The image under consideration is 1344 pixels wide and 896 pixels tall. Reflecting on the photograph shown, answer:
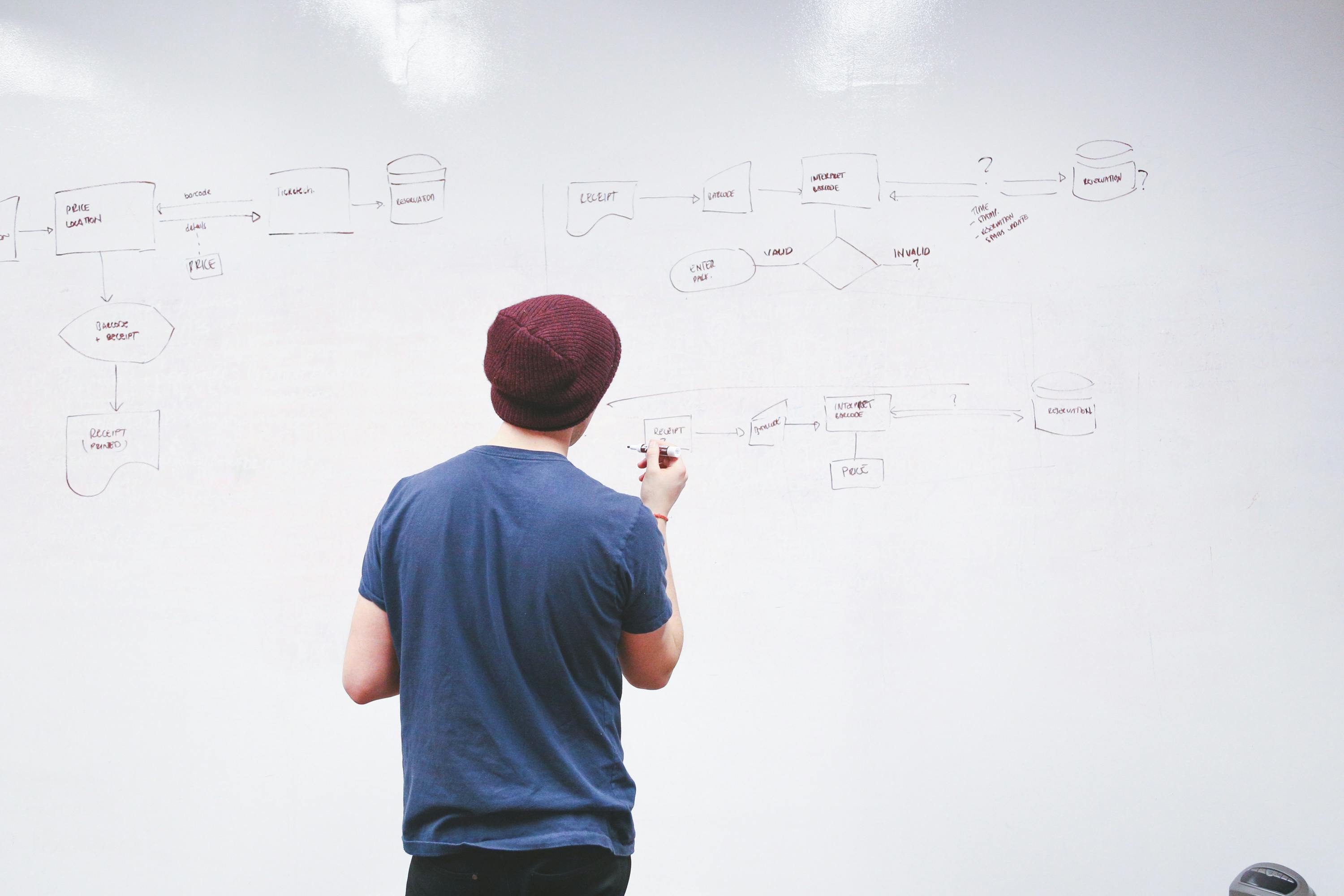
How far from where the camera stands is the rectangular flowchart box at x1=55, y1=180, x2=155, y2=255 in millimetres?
1828

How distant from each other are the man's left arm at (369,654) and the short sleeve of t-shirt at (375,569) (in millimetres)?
11

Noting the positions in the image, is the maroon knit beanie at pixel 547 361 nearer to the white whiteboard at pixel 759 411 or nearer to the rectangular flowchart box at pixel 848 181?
the white whiteboard at pixel 759 411

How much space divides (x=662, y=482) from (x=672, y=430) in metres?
0.68

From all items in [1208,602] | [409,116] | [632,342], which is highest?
[409,116]

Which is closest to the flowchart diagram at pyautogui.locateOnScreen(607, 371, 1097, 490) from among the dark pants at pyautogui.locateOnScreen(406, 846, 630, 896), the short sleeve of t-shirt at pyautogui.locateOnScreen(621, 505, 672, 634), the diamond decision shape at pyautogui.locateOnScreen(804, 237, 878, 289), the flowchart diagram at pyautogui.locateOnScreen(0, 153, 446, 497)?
the diamond decision shape at pyautogui.locateOnScreen(804, 237, 878, 289)

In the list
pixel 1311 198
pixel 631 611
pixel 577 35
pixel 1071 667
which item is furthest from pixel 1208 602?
pixel 577 35

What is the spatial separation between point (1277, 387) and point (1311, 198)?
14.8 inches

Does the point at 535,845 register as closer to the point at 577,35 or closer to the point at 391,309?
the point at 391,309

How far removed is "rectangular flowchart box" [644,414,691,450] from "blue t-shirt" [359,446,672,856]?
0.81 meters

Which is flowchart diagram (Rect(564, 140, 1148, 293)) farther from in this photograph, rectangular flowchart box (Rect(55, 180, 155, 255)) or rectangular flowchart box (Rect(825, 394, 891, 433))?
rectangular flowchart box (Rect(55, 180, 155, 255))

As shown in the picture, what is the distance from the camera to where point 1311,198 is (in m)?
1.70

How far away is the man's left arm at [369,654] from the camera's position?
972mm

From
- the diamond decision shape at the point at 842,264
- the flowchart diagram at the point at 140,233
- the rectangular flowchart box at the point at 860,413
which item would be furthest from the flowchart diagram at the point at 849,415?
the flowchart diagram at the point at 140,233

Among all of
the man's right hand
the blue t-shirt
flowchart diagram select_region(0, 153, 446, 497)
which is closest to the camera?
the blue t-shirt
